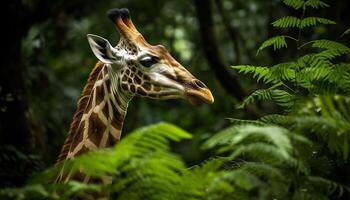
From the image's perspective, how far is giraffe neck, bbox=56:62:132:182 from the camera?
4824 millimetres

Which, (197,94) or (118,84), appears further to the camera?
(118,84)

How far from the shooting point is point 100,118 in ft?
16.0

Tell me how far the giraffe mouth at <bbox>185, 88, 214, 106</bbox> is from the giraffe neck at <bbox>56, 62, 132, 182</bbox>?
0.60m

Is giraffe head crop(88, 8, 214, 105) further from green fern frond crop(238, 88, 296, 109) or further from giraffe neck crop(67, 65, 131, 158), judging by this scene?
green fern frond crop(238, 88, 296, 109)

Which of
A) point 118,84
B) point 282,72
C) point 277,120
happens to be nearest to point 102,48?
point 118,84

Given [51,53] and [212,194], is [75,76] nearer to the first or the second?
[51,53]

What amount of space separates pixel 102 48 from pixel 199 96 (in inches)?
35.4

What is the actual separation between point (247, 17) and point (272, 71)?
8198 millimetres

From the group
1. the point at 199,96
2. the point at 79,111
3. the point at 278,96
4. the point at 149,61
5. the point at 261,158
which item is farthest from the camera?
the point at 79,111

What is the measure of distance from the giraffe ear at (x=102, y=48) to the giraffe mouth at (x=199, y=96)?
0.72 metres

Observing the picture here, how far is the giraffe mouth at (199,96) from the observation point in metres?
4.54

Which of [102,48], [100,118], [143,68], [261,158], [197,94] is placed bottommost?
[261,158]

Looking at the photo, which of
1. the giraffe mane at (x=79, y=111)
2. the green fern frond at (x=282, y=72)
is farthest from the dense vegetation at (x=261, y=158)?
the giraffe mane at (x=79, y=111)

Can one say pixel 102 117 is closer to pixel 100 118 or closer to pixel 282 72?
pixel 100 118
